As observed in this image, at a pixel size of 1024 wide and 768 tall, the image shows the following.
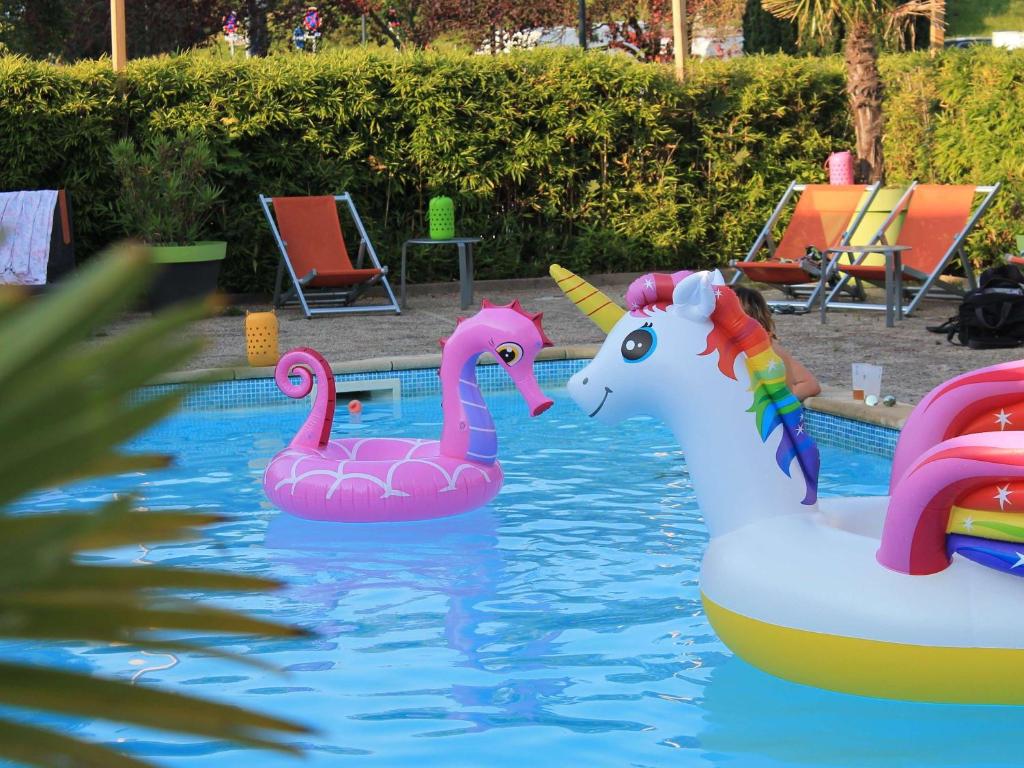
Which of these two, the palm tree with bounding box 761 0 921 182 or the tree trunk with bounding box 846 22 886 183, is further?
the tree trunk with bounding box 846 22 886 183

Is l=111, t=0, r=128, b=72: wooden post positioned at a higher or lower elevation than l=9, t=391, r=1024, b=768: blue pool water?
higher

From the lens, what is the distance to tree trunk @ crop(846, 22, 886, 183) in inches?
503

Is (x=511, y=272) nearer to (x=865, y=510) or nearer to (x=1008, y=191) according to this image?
(x=1008, y=191)

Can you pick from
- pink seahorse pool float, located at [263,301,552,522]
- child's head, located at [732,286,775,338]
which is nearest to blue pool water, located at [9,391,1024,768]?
pink seahorse pool float, located at [263,301,552,522]

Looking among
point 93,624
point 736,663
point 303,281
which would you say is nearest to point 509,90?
point 303,281

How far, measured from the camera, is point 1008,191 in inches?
470

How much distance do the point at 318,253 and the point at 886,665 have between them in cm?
823

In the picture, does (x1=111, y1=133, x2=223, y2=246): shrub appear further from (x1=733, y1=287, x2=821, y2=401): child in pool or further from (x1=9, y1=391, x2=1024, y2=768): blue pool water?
(x1=733, y1=287, x2=821, y2=401): child in pool

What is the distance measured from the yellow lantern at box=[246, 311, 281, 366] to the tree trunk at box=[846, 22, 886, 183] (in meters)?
6.72

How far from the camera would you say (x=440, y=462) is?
18.5 feet

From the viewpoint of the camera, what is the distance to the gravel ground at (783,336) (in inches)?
319

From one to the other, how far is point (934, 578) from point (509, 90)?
9695 mm

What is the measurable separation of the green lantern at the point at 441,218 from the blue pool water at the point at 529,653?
503cm

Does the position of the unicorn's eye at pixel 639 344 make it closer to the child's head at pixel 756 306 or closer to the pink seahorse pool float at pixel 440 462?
the pink seahorse pool float at pixel 440 462
